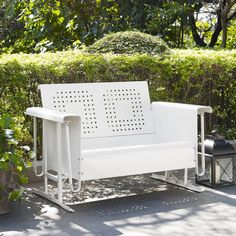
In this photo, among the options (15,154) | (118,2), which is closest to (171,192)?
(15,154)

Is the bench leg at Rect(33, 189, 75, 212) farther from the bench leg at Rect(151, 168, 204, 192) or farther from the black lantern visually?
the black lantern

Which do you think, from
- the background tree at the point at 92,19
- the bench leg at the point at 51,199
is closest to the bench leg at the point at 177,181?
the bench leg at the point at 51,199

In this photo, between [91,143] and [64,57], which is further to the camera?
[64,57]

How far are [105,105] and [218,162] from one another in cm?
110

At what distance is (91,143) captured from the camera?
4727 mm

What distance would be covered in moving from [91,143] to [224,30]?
16.9 feet

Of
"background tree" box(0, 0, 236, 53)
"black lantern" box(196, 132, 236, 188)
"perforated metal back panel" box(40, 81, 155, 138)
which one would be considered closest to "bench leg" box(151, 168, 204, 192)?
"black lantern" box(196, 132, 236, 188)

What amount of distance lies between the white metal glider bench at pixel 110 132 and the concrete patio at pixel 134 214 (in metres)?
0.20

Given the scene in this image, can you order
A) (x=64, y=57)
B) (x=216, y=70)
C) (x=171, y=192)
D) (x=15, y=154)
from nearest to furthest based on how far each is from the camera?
1. (x=15, y=154)
2. (x=171, y=192)
3. (x=64, y=57)
4. (x=216, y=70)

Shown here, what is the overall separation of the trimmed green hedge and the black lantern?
40.4 inches

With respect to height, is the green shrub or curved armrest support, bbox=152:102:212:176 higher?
the green shrub

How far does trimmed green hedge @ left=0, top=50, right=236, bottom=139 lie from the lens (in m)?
4.96

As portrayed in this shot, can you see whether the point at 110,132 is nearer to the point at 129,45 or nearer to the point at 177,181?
the point at 177,181

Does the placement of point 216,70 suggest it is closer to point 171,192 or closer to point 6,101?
point 171,192
